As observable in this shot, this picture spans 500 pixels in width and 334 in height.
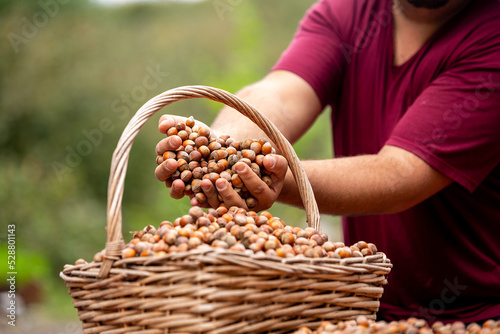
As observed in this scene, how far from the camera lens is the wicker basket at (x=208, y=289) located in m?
0.96

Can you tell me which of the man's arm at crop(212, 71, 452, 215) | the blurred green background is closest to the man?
the man's arm at crop(212, 71, 452, 215)

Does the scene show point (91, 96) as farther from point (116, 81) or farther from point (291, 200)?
point (291, 200)

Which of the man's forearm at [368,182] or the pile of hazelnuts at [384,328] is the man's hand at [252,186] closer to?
the man's forearm at [368,182]

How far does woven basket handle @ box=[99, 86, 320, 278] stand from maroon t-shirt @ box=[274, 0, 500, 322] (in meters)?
0.47

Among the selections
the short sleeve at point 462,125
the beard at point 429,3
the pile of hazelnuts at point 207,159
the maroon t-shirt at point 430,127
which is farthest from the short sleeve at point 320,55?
the pile of hazelnuts at point 207,159

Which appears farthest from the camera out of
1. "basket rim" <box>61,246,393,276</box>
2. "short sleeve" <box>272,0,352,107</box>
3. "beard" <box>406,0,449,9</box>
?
"short sleeve" <box>272,0,352,107</box>

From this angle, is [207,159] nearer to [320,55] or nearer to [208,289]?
[208,289]

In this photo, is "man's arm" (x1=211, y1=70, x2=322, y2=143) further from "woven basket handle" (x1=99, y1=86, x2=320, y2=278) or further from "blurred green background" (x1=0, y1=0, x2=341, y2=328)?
"blurred green background" (x1=0, y1=0, x2=341, y2=328)

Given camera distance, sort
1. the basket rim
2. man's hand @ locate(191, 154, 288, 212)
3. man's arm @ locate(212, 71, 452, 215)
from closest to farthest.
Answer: the basket rim → man's hand @ locate(191, 154, 288, 212) → man's arm @ locate(212, 71, 452, 215)

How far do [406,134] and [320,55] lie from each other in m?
0.57

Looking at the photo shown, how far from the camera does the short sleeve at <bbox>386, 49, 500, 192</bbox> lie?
1591 mm

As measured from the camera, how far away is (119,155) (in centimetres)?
108

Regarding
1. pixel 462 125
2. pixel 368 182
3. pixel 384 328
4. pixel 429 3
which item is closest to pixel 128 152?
pixel 384 328

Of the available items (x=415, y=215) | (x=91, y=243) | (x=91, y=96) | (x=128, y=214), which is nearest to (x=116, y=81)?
(x=91, y=96)
